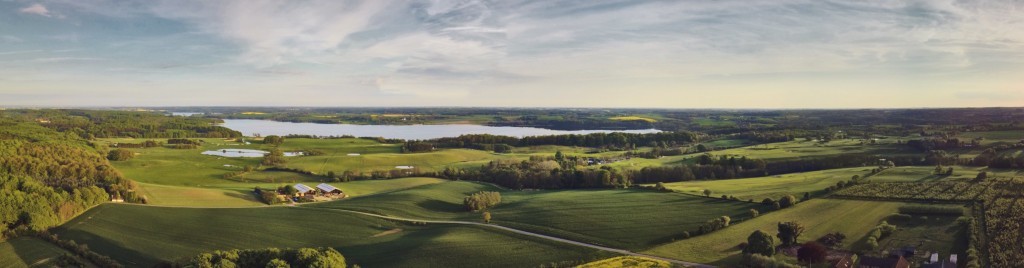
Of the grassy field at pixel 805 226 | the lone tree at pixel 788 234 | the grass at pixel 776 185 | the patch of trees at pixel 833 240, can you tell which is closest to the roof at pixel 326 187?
the grass at pixel 776 185

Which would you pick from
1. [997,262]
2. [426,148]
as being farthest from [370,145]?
[997,262]

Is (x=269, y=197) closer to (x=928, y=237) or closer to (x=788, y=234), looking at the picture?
(x=788, y=234)

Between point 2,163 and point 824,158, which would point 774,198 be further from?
point 2,163

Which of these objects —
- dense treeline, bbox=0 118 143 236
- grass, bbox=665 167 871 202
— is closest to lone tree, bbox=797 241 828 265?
grass, bbox=665 167 871 202

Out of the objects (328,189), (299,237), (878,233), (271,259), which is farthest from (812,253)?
(328,189)

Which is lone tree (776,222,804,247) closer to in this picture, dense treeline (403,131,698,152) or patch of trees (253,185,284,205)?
patch of trees (253,185,284,205)

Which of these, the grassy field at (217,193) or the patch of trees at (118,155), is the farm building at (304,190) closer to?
the grassy field at (217,193)
